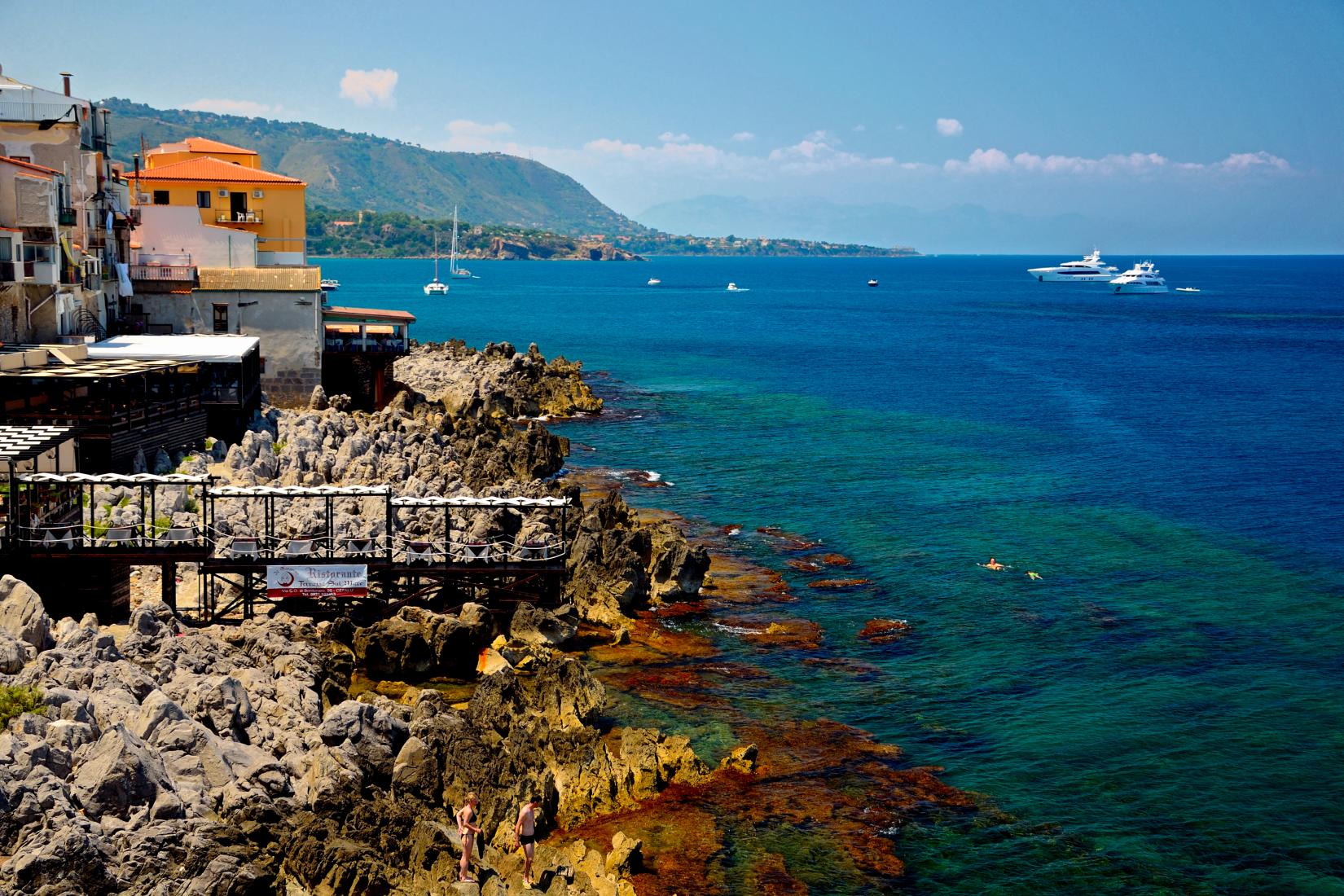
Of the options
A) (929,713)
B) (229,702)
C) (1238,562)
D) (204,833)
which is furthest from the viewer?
(1238,562)

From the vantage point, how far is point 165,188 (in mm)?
69750

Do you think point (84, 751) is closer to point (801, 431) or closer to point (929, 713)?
point (929, 713)

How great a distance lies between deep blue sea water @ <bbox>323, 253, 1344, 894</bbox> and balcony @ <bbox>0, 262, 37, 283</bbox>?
28.3 metres

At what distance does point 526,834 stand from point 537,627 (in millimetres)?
13558

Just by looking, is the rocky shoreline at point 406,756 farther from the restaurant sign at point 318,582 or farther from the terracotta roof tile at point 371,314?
the terracotta roof tile at point 371,314

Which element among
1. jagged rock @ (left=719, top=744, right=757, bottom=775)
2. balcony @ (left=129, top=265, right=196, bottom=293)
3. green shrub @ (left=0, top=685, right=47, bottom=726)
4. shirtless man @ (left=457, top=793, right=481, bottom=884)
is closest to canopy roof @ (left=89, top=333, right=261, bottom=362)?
balcony @ (left=129, top=265, right=196, bottom=293)

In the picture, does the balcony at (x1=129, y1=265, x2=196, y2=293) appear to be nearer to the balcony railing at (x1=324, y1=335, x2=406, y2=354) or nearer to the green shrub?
the balcony railing at (x1=324, y1=335, x2=406, y2=354)

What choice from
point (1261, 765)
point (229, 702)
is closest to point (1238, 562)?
point (1261, 765)

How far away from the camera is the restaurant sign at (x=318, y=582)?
1410 inches

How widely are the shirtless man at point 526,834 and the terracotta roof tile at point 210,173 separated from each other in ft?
171

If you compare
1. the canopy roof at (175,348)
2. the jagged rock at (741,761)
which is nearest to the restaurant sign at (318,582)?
the jagged rock at (741,761)

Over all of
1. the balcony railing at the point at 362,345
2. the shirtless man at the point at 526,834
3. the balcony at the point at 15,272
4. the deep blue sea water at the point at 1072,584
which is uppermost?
the balcony at the point at 15,272

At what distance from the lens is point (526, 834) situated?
23.8m

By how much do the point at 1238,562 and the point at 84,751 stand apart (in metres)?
42.3
